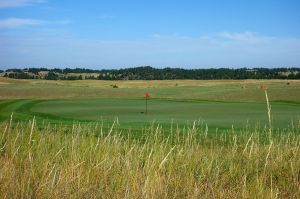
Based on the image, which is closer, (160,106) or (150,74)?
(160,106)

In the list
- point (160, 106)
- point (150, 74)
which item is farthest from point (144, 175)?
point (150, 74)

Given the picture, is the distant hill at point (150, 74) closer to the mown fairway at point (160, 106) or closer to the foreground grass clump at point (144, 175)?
the mown fairway at point (160, 106)

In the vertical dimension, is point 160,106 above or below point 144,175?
below

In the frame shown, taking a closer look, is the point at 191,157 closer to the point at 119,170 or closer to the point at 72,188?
the point at 119,170

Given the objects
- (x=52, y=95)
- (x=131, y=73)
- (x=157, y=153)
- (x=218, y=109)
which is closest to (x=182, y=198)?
(x=157, y=153)

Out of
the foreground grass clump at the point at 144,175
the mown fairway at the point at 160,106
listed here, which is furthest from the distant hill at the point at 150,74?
the foreground grass clump at the point at 144,175

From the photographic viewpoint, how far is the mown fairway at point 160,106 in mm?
18688

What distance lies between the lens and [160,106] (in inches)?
1075

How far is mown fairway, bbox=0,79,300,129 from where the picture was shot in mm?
18688

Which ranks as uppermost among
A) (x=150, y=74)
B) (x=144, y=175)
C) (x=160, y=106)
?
(x=144, y=175)

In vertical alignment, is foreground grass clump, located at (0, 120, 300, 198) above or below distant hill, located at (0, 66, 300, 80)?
above

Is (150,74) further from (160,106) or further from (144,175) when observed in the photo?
(144,175)

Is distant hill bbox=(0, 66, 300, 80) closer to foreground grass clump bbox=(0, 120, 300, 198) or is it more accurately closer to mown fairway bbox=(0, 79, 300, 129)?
mown fairway bbox=(0, 79, 300, 129)

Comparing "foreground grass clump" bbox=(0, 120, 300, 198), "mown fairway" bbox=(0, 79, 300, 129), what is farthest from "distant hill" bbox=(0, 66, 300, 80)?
"foreground grass clump" bbox=(0, 120, 300, 198)
